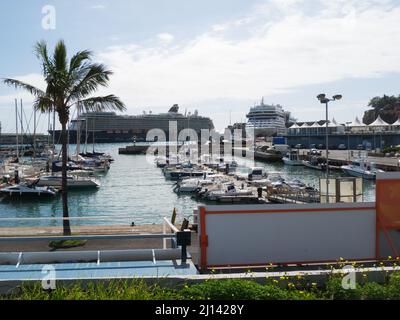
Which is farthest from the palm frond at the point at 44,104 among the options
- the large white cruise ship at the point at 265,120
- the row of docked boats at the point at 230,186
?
the large white cruise ship at the point at 265,120

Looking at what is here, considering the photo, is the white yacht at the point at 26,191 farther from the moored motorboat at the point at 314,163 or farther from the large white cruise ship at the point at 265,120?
the large white cruise ship at the point at 265,120

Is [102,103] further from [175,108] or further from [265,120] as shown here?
[175,108]

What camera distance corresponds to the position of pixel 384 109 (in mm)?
146000

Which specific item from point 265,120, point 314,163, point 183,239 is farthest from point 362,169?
point 265,120

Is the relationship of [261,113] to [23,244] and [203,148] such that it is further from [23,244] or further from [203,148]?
[23,244]

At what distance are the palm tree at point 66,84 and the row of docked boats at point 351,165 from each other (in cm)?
4319

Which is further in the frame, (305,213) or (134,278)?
(305,213)

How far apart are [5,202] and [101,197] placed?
8624mm

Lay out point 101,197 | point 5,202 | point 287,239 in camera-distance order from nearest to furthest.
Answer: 1. point 287,239
2. point 5,202
3. point 101,197

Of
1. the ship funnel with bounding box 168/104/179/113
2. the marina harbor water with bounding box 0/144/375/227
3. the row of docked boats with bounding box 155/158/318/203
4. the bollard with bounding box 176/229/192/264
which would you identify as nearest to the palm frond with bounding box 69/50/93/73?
the bollard with bounding box 176/229/192/264

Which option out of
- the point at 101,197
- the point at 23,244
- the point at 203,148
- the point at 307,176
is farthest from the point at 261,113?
the point at 23,244

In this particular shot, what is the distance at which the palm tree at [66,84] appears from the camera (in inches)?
582

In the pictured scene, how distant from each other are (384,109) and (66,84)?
144 meters
